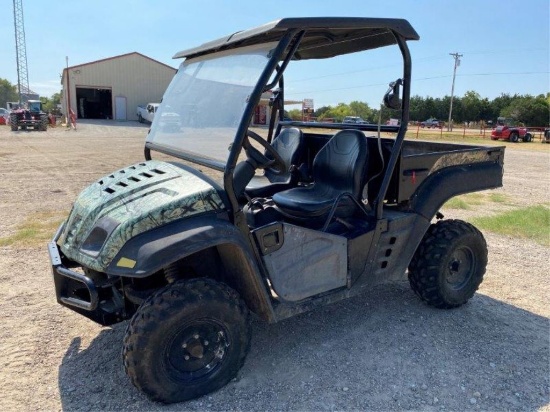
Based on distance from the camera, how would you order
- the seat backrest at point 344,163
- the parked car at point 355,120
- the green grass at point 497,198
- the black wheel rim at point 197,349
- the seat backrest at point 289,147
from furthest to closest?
the green grass at point 497,198
the parked car at point 355,120
the seat backrest at point 289,147
the seat backrest at point 344,163
the black wheel rim at point 197,349

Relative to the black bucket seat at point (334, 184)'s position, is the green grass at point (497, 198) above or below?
below

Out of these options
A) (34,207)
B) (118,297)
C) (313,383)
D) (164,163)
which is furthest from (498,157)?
(34,207)

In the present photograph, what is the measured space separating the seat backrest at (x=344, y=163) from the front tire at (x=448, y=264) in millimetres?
764

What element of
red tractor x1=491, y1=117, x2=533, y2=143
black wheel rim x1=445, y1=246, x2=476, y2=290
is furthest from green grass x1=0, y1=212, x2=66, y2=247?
red tractor x1=491, y1=117, x2=533, y2=143

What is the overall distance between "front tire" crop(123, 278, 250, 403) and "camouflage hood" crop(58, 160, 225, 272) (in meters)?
0.37

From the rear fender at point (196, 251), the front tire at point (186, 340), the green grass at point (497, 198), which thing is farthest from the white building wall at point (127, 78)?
the front tire at point (186, 340)

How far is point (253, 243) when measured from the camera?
2713mm

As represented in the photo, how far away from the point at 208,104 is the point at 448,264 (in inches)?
88.9

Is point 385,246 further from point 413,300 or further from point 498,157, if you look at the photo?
point 498,157

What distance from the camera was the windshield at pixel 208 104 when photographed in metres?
2.75

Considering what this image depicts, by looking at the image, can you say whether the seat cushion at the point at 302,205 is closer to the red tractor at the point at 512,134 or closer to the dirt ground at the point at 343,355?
the dirt ground at the point at 343,355

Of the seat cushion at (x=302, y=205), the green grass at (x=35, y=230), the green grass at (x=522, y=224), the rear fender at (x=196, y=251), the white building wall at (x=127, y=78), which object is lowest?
the green grass at (x=35, y=230)

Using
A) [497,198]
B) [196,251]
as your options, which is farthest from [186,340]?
[497,198]

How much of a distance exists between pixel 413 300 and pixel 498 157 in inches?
56.5
